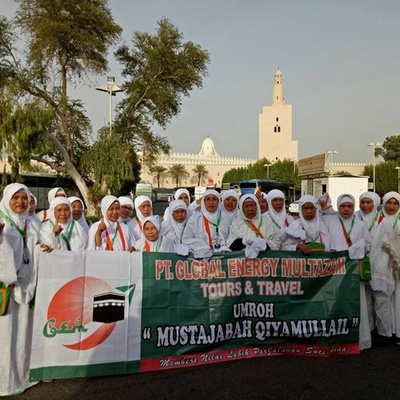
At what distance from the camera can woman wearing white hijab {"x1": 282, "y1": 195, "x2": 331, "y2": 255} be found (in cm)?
501

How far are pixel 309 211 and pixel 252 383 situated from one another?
6.68ft

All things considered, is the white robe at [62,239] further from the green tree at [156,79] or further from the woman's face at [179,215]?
the green tree at [156,79]

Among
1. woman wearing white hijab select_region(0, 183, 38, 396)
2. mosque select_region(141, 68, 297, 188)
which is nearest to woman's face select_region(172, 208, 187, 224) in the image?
woman wearing white hijab select_region(0, 183, 38, 396)

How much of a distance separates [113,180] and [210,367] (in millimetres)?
19728

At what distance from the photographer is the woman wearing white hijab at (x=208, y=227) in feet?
17.3

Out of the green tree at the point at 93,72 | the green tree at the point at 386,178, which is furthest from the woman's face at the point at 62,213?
the green tree at the point at 386,178

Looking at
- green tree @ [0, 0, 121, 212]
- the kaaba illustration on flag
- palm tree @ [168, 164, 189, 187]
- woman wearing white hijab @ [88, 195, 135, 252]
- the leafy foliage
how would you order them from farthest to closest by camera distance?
palm tree @ [168, 164, 189, 187]
the leafy foliage
green tree @ [0, 0, 121, 212]
woman wearing white hijab @ [88, 195, 135, 252]
the kaaba illustration on flag

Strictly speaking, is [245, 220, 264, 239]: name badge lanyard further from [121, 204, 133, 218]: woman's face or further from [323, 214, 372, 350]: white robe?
[121, 204, 133, 218]: woman's face

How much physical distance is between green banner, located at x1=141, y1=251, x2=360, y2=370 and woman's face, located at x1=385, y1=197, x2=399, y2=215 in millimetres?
945

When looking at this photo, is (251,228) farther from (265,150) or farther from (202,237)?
(265,150)

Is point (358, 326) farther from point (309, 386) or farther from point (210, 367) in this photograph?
point (210, 367)

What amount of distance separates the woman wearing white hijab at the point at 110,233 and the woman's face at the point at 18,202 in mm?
845

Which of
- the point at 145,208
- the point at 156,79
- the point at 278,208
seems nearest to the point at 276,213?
the point at 278,208

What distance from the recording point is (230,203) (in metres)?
5.92
